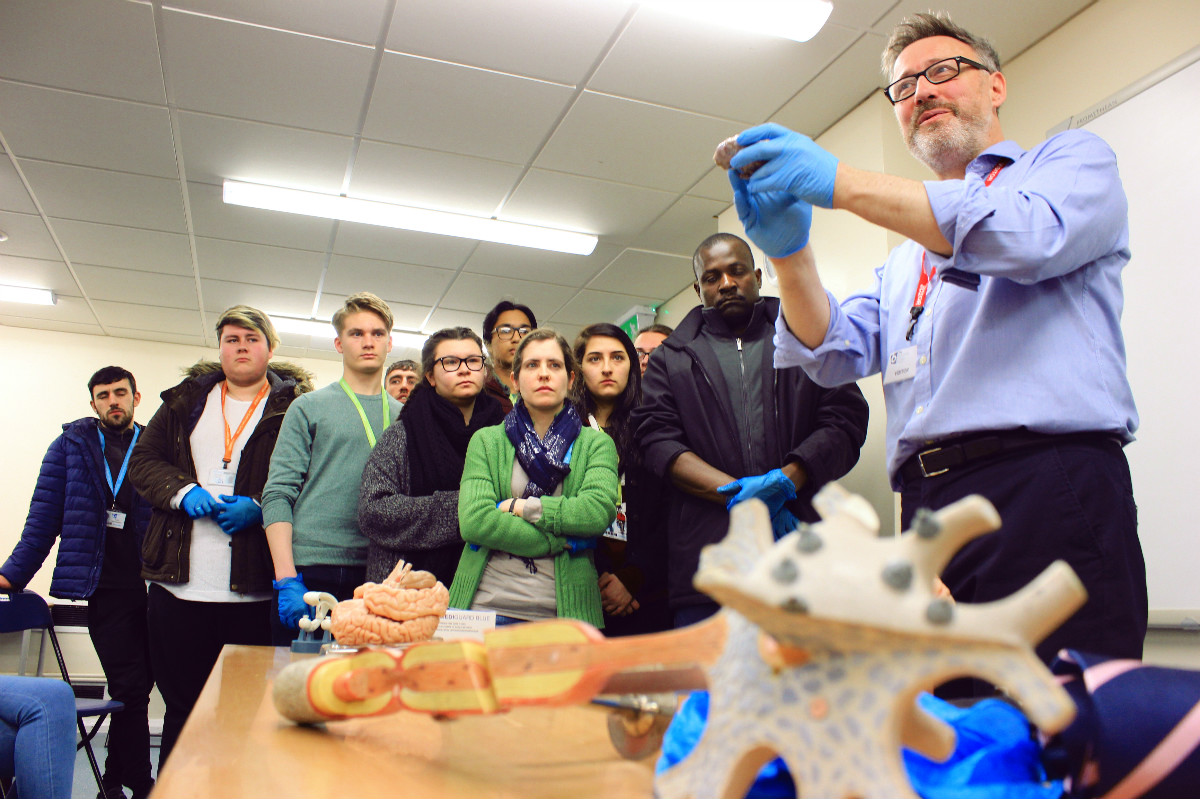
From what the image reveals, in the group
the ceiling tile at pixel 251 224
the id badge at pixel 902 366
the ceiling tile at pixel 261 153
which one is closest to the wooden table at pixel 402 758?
the id badge at pixel 902 366

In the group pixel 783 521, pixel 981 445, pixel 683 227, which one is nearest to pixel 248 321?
pixel 783 521

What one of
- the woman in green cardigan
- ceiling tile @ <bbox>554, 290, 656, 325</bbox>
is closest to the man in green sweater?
the woman in green cardigan

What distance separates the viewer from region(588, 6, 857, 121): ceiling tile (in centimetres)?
274

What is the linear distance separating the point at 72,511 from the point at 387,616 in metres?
2.84

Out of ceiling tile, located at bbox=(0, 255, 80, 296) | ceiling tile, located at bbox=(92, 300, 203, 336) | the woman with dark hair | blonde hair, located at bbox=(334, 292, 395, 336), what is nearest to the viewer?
the woman with dark hair

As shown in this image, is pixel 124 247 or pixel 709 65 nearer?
pixel 709 65

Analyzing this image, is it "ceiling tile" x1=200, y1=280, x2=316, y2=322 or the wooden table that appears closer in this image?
the wooden table

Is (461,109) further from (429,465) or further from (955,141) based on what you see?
(955,141)

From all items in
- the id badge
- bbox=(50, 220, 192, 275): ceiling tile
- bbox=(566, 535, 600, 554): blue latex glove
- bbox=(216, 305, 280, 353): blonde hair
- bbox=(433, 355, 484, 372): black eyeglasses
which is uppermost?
bbox=(50, 220, 192, 275): ceiling tile

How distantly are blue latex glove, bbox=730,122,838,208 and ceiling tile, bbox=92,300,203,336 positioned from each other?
19.6 ft

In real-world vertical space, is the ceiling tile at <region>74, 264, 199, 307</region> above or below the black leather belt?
above

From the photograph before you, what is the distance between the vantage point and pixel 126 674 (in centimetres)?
280

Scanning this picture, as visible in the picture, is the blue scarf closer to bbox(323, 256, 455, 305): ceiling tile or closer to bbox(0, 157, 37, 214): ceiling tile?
bbox(323, 256, 455, 305): ceiling tile

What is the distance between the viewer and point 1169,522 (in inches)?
78.5
